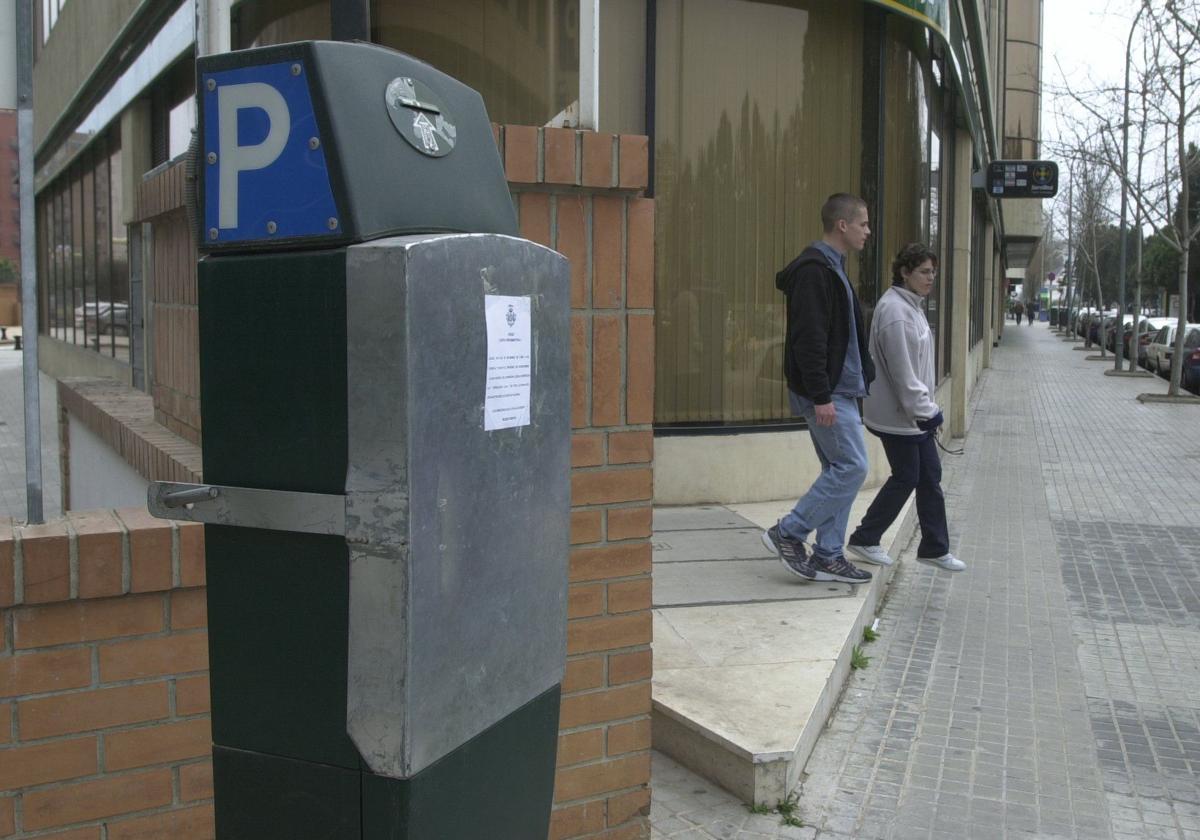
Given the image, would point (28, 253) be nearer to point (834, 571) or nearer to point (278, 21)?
point (834, 571)

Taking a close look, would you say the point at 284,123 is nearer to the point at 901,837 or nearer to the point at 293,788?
the point at 293,788

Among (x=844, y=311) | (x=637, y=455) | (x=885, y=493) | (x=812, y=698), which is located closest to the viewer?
(x=637, y=455)

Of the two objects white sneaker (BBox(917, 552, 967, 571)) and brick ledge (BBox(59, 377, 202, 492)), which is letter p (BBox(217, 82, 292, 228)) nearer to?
brick ledge (BBox(59, 377, 202, 492))

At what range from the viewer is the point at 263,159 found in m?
1.95

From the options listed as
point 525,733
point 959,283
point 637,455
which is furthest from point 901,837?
point 959,283

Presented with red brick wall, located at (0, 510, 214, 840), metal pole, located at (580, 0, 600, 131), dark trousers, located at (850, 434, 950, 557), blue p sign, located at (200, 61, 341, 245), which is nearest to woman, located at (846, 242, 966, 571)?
dark trousers, located at (850, 434, 950, 557)

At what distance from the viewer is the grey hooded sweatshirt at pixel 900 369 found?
6.11m

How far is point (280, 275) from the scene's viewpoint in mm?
1949

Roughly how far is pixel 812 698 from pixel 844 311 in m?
2.11

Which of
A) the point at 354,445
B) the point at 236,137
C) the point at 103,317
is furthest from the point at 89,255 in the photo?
the point at 354,445

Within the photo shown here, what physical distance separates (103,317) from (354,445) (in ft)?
62.3

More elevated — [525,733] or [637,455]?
[637,455]

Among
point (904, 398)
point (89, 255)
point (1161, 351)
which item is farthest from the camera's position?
point (1161, 351)

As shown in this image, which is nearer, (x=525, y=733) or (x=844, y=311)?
(x=525, y=733)
